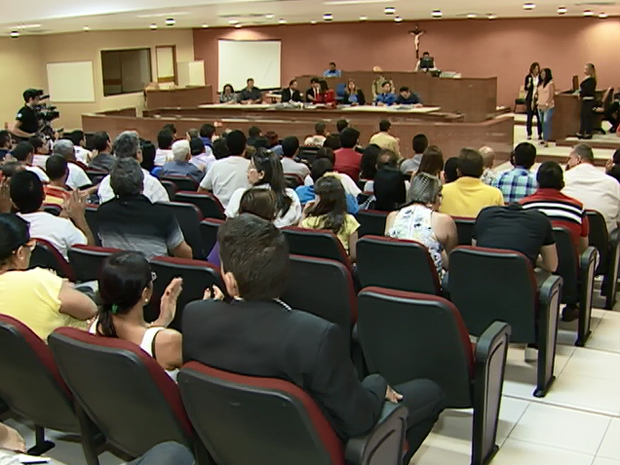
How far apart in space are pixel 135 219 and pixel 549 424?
2366 millimetres

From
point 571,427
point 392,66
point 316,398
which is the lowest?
point 571,427

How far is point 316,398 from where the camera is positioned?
1.99 metres

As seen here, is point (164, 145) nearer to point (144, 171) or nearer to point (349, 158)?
point (349, 158)

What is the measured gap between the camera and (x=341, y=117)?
Result: 1369 cm

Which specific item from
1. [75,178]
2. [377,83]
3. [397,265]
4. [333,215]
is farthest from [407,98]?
[397,265]

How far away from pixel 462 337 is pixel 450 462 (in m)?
0.63

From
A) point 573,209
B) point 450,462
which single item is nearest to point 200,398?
point 450,462

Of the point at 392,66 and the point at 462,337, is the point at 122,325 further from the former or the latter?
the point at 392,66

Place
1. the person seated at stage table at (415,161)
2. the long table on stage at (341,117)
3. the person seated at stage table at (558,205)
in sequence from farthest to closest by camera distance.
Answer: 1. the long table on stage at (341,117)
2. the person seated at stage table at (415,161)
3. the person seated at stage table at (558,205)

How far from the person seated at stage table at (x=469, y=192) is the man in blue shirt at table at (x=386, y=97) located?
9166 millimetres

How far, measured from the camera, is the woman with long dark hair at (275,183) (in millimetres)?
4453

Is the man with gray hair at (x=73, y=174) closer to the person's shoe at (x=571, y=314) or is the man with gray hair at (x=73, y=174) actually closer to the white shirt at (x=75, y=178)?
the white shirt at (x=75, y=178)

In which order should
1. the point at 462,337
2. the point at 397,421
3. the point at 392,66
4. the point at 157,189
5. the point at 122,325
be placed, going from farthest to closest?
the point at 392,66
the point at 157,189
the point at 462,337
the point at 122,325
the point at 397,421

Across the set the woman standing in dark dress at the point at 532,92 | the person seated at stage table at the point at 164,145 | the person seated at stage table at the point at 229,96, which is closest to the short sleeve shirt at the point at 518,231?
the person seated at stage table at the point at 164,145
